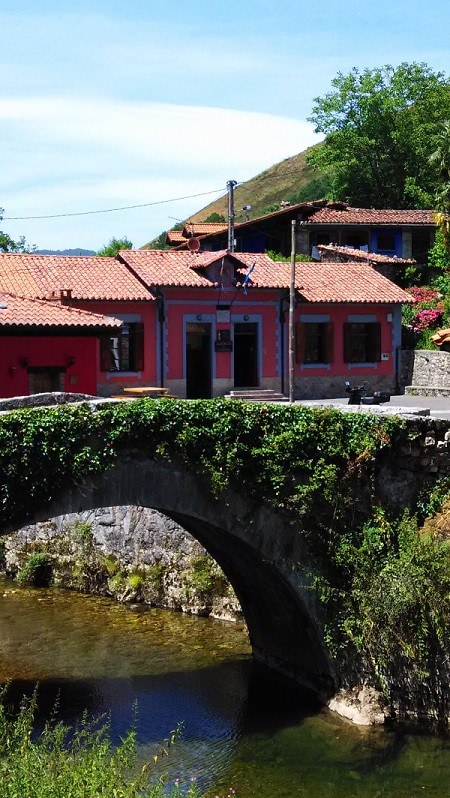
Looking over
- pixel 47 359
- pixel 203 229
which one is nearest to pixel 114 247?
pixel 203 229

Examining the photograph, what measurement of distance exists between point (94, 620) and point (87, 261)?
17693 millimetres

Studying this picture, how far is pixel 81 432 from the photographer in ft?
44.3

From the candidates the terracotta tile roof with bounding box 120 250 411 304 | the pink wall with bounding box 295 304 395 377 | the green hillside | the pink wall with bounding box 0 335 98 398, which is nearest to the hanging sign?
the terracotta tile roof with bounding box 120 250 411 304

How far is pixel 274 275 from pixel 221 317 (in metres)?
2.63

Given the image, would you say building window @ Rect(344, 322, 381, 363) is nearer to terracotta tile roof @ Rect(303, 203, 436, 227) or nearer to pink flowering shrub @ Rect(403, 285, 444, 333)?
pink flowering shrub @ Rect(403, 285, 444, 333)

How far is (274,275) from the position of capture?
1404 inches

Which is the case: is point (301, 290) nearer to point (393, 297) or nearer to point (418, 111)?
point (393, 297)

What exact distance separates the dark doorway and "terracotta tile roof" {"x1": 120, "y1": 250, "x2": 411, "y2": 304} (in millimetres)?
1663

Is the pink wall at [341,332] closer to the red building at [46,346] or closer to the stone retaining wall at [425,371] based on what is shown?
the stone retaining wall at [425,371]

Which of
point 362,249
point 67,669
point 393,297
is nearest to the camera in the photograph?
point 67,669

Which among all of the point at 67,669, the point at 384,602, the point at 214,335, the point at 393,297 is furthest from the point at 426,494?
the point at 393,297

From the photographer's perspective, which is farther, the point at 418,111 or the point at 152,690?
the point at 418,111

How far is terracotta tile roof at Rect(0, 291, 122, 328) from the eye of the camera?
22625 millimetres

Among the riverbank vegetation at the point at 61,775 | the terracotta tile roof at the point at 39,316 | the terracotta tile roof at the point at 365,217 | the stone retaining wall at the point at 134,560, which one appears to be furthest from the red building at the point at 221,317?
the riverbank vegetation at the point at 61,775
